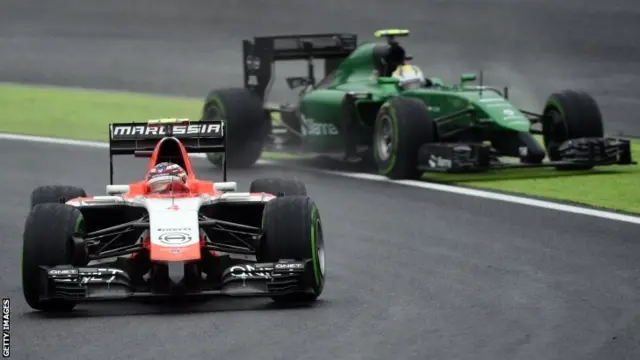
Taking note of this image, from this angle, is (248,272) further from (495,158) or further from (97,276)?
(495,158)

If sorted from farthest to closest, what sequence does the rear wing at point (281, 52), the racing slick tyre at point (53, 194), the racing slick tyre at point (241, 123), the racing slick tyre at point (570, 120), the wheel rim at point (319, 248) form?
the rear wing at point (281, 52) < the racing slick tyre at point (241, 123) < the racing slick tyre at point (570, 120) < the racing slick tyre at point (53, 194) < the wheel rim at point (319, 248)

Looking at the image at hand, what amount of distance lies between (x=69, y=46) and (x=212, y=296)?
23.4 meters

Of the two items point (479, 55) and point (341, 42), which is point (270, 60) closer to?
point (341, 42)

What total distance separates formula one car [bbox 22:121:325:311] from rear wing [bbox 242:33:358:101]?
34.0 feet

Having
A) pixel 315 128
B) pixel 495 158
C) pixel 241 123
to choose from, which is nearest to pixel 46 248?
pixel 495 158

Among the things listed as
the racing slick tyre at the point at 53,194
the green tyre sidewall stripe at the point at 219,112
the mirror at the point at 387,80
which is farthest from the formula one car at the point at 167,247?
the green tyre sidewall stripe at the point at 219,112

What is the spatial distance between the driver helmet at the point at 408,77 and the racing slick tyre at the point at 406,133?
1.45 m

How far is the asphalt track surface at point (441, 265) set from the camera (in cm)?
866

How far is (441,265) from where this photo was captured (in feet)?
38.9

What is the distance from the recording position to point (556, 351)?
831 cm

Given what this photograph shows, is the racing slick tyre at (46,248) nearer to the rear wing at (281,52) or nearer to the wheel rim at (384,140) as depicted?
the wheel rim at (384,140)

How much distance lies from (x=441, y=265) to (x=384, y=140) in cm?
715

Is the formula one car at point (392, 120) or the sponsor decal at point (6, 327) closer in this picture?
the sponsor decal at point (6, 327)

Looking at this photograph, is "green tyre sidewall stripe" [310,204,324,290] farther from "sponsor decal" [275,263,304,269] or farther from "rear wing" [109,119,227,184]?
"rear wing" [109,119,227,184]
